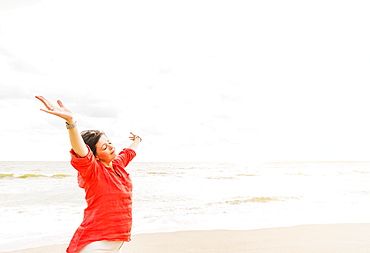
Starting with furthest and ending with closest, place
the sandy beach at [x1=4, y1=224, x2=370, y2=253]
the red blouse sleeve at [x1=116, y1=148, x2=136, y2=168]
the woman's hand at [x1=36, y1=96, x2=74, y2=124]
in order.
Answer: the sandy beach at [x1=4, y1=224, x2=370, y2=253] < the red blouse sleeve at [x1=116, y1=148, x2=136, y2=168] < the woman's hand at [x1=36, y1=96, x2=74, y2=124]

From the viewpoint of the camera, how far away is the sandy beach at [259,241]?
560cm

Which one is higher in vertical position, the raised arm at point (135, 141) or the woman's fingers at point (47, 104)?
the woman's fingers at point (47, 104)

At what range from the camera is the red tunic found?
250cm

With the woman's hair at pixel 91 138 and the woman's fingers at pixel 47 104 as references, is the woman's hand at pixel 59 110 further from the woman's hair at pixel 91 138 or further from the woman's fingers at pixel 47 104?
the woman's hair at pixel 91 138

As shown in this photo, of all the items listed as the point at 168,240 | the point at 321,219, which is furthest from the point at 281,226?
the point at 168,240

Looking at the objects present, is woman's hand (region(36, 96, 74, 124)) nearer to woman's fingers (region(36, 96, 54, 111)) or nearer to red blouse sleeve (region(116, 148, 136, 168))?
woman's fingers (region(36, 96, 54, 111))

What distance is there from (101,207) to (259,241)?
14.0ft

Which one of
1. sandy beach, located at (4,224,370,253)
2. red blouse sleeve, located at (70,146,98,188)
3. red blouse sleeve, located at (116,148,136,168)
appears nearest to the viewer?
red blouse sleeve, located at (70,146,98,188)

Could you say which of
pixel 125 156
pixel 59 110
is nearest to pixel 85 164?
pixel 59 110

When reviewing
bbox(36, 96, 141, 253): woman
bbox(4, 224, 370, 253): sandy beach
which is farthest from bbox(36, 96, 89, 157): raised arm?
bbox(4, 224, 370, 253): sandy beach

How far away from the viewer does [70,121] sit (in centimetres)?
229

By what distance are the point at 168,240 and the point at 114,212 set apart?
404cm

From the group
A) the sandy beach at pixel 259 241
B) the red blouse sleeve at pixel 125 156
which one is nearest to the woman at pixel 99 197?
the red blouse sleeve at pixel 125 156

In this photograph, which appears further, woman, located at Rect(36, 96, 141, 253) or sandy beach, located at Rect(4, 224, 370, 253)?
sandy beach, located at Rect(4, 224, 370, 253)
